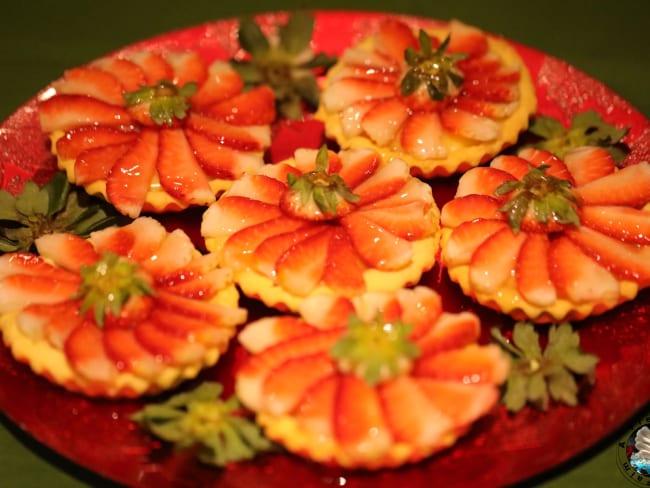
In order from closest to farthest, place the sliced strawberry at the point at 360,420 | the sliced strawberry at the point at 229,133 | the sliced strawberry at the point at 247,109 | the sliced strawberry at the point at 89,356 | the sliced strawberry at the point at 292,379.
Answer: the sliced strawberry at the point at 360,420, the sliced strawberry at the point at 292,379, the sliced strawberry at the point at 89,356, the sliced strawberry at the point at 229,133, the sliced strawberry at the point at 247,109

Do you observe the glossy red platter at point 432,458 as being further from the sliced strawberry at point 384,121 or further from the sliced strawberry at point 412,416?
the sliced strawberry at point 384,121

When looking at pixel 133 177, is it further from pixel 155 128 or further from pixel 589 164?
pixel 589 164

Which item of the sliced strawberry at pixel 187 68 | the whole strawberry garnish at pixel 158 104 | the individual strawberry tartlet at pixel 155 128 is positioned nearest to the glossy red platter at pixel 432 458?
the individual strawberry tartlet at pixel 155 128

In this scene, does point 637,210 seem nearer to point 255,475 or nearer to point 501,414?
point 501,414

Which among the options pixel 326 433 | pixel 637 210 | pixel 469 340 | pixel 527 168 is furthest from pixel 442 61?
pixel 326 433

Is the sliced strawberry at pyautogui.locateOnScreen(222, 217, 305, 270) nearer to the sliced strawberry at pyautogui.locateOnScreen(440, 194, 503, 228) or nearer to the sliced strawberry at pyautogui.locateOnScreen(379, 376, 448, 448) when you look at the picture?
the sliced strawberry at pyautogui.locateOnScreen(440, 194, 503, 228)

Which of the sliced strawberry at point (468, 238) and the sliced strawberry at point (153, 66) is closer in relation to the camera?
the sliced strawberry at point (468, 238)
